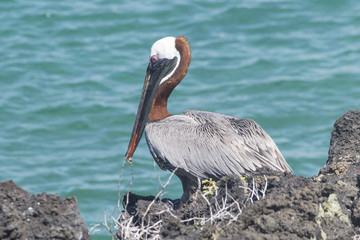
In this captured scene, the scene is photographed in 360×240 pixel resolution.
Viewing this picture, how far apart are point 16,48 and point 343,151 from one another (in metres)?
10.7

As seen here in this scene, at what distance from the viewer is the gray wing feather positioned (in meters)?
6.24

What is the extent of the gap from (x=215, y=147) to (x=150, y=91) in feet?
4.31

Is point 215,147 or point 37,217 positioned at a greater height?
point 37,217

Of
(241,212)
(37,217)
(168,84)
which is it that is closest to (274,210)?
(241,212)

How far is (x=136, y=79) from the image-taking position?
45.3 feet

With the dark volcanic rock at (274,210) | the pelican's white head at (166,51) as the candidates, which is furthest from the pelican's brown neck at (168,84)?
the dark volcanic rock at (274,210)

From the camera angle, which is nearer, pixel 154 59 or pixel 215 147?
pixel 215 147

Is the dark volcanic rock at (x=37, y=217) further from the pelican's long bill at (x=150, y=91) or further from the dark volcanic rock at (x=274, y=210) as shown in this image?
the pelican's long bill at (x=150, y=91)

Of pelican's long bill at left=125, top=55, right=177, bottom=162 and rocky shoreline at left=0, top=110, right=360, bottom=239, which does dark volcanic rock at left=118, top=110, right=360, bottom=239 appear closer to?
rocky shoreline at left=0, top=110, right=360, bottom=239

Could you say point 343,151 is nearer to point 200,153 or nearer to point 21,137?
point 200,153

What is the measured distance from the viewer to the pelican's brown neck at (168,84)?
7.27 m

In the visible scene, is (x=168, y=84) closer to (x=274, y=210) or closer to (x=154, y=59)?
(x=154, y=59)

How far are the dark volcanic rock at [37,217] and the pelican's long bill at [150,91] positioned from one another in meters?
3.04

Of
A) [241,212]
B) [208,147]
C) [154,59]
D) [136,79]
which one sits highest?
[154,59]
